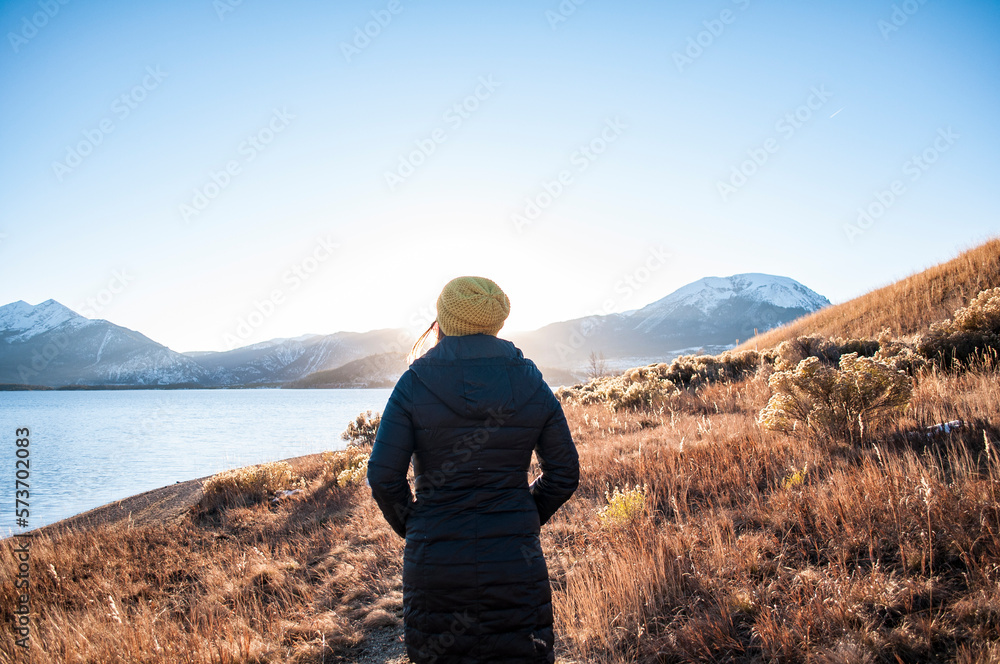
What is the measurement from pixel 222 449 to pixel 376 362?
127 metres

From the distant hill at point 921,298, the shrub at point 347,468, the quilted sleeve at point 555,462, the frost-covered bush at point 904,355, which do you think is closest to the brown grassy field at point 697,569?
the frost-covered bush at point 904,355

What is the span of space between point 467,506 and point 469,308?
0.88 metres

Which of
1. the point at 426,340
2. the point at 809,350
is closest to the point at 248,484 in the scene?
the point at 426,340

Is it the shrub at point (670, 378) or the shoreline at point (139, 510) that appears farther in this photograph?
the shrub at point (670, 378)

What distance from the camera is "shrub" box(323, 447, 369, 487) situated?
9.62 meters

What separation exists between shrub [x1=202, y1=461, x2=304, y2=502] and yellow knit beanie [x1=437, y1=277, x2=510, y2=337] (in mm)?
10407

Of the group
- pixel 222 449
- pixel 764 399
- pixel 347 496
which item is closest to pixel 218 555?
pixel 347 496

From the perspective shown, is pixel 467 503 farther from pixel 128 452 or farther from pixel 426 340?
pixel 128 452

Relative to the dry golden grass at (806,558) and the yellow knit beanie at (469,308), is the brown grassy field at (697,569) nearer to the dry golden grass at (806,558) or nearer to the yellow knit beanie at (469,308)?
the dry golden grass at (806,558)

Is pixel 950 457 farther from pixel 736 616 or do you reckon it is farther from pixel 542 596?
pixel 542 596

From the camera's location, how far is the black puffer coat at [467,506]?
6.26 ft

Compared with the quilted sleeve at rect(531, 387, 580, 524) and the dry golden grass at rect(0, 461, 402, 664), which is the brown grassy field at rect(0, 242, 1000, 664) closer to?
the dry golden grass at rect(0, 461, 402, 664)

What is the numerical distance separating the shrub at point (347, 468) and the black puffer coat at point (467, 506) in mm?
8138

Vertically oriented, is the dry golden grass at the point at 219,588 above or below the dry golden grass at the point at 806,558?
below
